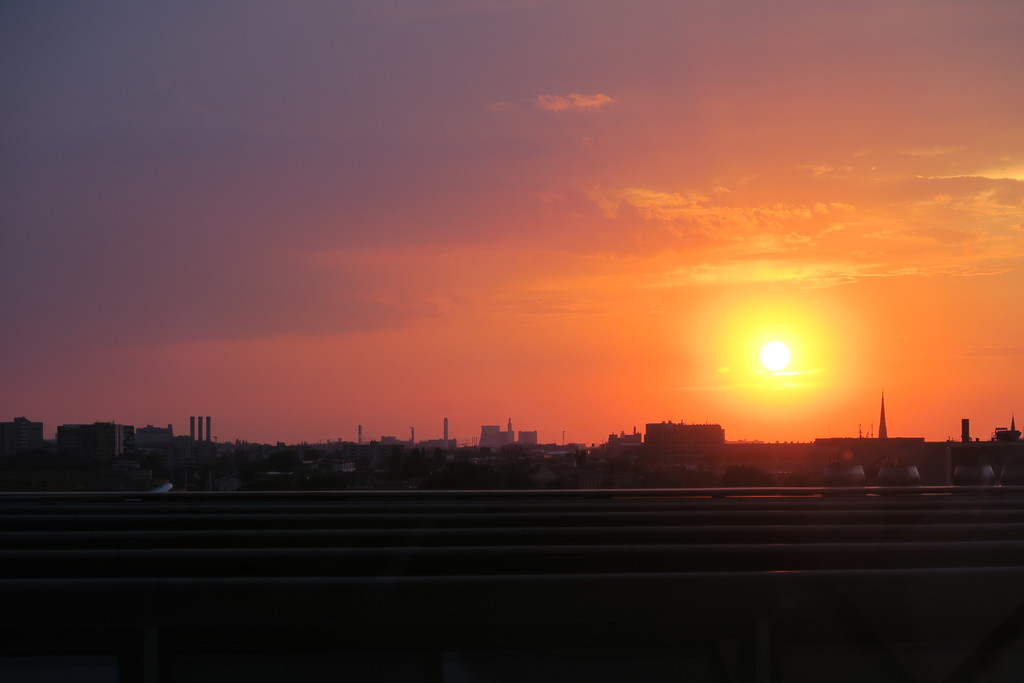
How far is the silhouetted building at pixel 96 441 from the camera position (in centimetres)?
1605

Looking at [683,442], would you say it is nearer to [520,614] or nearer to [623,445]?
[623,445]

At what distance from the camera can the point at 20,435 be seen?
20.4m

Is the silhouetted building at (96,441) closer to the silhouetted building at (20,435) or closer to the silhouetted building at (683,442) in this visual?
the silhouetted building at (20,435)

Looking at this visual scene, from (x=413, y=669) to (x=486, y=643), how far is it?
0.47m

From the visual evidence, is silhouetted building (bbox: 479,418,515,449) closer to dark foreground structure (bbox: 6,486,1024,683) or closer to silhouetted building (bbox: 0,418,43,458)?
silhouetted building (bbox: 0,418,43,458)

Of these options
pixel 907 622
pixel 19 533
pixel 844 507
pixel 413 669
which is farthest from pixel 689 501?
pixel 19 533

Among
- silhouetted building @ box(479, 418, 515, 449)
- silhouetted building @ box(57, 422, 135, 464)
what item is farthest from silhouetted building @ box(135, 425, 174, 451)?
silhouetted building @ box(479, 418, 515, 449)

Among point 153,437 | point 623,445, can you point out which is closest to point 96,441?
point 153,437

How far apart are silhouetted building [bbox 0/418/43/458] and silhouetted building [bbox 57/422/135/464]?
3.26 feet

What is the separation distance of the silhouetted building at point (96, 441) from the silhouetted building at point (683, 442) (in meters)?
11.0

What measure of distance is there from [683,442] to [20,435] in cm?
1616

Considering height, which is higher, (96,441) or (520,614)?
(96,441)

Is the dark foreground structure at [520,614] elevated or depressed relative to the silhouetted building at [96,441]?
depressed

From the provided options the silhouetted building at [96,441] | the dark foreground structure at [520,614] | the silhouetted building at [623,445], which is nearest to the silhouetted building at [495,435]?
the silhouetted building at [623,445]
